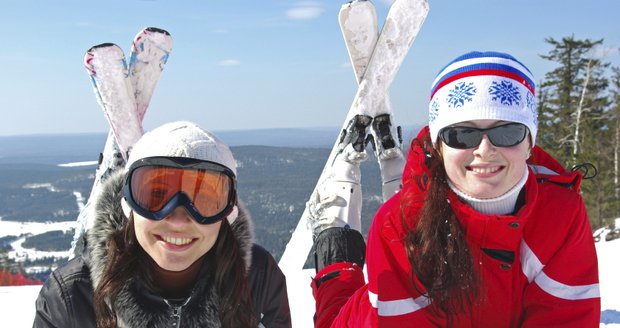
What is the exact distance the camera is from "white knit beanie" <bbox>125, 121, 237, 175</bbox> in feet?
6.59

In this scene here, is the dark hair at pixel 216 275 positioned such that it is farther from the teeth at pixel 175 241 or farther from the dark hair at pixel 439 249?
the dark hair at pixel 439 249

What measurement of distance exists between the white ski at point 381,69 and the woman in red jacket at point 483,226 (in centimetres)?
289

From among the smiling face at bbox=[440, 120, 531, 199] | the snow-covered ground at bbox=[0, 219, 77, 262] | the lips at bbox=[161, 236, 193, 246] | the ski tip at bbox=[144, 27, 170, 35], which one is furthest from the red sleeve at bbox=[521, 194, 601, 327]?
the snow-covered ground at bbox=[0, 219, 77, 262]

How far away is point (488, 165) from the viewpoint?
1.75 meters

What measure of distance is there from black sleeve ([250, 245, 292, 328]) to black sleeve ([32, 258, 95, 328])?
76 cm

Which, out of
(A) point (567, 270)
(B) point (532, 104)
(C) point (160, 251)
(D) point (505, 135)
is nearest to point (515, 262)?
(A) point (567, 270)

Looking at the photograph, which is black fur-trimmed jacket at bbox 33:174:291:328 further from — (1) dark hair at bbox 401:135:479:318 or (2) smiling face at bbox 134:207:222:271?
(1) dark hair at bbox 401:135:479:318

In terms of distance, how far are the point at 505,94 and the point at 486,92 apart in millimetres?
71

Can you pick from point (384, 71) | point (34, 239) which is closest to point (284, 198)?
point (34, 239)

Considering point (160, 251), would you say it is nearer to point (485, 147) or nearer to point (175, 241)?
point (175, 241)

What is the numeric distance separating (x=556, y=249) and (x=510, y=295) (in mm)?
266

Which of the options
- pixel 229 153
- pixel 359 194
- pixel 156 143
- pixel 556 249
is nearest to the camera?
pixel 556 249

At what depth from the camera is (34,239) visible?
97.7 metres

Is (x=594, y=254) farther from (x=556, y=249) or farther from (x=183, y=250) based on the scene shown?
(x=183, y=250)
